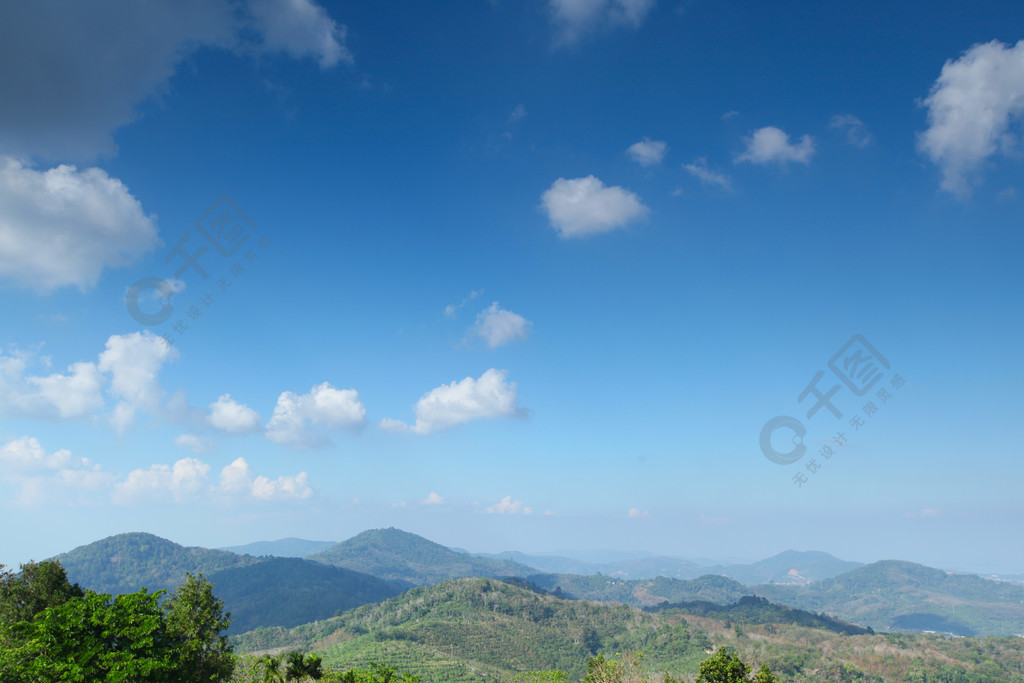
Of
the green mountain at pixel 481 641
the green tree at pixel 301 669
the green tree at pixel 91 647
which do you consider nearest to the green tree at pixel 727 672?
the green tree at pixel 301 669

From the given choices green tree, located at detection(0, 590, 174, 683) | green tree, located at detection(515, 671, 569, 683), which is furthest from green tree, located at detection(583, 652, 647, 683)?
green tree, located at detection(0, 590, 174, 683)

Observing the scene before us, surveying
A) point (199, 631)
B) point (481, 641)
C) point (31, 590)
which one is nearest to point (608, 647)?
point (481, 641)

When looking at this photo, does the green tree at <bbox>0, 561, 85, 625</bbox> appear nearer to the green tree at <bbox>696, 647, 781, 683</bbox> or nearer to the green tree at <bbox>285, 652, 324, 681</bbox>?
the green tree at <bbox>285, 652, 324, 681</bbox>

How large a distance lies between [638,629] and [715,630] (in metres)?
27.5

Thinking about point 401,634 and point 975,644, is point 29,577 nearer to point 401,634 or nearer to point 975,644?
point 401,634

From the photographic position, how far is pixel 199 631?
108ft

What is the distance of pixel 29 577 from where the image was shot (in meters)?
31.2

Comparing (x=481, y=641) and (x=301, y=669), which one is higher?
(x=301, y=669)

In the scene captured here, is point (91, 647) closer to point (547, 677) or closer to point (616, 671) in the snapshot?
point (547, 677)

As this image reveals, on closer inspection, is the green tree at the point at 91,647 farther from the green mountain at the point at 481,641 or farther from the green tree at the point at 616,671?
the green mountain at the point at 481,641

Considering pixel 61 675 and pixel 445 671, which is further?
pixel 445 671

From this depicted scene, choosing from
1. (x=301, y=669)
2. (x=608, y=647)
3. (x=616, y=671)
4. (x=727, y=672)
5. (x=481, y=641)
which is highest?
(x=727, y=672)

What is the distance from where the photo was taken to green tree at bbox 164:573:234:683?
29052 mm

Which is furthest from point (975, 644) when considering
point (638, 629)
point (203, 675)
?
point (203, 675)
